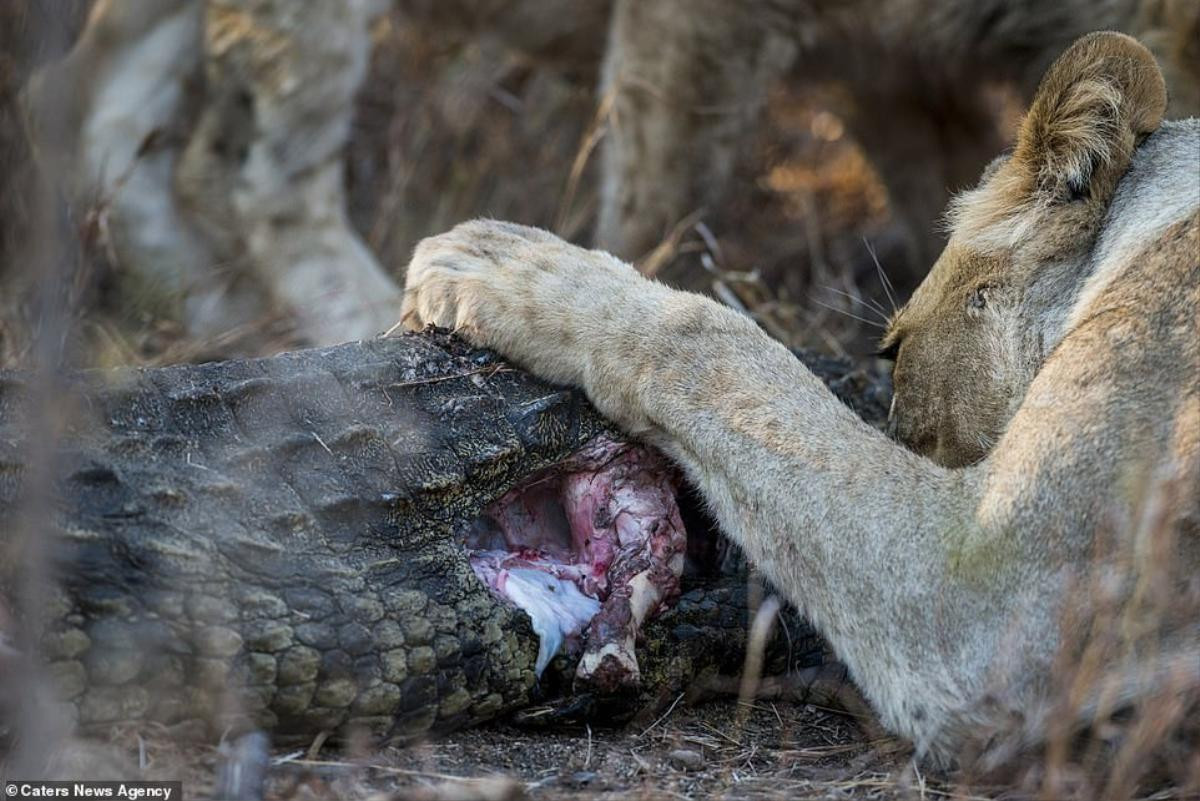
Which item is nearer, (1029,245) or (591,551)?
(591,551)

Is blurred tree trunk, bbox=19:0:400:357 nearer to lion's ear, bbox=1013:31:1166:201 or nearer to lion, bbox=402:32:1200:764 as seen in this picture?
lion, bbox=402:32:1200:764

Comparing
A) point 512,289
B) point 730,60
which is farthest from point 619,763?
point 730,60

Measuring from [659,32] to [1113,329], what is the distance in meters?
3.34

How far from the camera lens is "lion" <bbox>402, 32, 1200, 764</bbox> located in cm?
229

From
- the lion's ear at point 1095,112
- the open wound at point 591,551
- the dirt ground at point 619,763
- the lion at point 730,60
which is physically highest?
the lion's ear at point 1095,112

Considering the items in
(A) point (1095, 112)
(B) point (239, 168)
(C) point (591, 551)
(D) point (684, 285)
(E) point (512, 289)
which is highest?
(A) point (1095, 112)

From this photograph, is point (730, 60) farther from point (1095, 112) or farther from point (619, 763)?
point (619, 763)

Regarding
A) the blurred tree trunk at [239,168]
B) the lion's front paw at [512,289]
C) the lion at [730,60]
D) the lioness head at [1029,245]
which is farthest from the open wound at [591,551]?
the lion at [730,60]

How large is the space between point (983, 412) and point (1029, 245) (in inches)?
12.3

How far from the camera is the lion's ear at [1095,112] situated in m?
2.73

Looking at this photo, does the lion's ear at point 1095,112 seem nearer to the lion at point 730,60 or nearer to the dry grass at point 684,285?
the dry grass at point 684,285

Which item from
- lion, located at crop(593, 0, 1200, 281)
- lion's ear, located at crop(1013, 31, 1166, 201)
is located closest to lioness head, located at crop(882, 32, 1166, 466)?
lion's ear, located at crop(1013, 31, 1166, 201)

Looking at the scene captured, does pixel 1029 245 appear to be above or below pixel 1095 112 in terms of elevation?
below

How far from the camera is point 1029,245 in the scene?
2.76m
